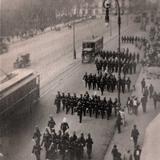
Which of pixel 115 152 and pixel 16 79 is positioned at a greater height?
pixel 16 79

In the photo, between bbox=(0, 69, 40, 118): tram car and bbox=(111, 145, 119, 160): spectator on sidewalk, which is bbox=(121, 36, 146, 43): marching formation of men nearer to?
bbox=(0, 69, 40, 118): tram car

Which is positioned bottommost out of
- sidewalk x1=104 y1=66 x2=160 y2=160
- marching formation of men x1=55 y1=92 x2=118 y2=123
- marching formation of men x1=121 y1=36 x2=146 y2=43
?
A: marching formation of men x1=121 y1=36 x2=146 y2=43

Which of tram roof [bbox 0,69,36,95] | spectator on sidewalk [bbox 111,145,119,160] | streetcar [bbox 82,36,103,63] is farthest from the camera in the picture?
streetcar [bbox 82,36,103,63]

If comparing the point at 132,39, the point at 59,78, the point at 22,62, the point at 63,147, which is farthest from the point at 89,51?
the point at 63,147

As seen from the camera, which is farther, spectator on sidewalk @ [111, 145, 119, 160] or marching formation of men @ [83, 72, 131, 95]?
marching formation of men @ [83, 72, 131, 95]

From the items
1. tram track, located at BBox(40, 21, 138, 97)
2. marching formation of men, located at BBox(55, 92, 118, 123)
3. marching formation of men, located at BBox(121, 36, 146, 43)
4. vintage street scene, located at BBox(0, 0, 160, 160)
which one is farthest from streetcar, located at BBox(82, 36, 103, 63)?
marching formation of men, located at BBox(55, 92, 118, 123)

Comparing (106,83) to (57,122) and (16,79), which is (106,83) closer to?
(57,122)

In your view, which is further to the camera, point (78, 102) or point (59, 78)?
point (59, 78)

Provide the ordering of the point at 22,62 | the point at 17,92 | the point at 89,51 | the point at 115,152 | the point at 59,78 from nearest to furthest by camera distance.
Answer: the point at 115,152 → the point at 17,92 → the point at 59,78 → the point at 22,62 → the point at 89,51

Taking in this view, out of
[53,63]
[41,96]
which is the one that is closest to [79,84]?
[41,96]

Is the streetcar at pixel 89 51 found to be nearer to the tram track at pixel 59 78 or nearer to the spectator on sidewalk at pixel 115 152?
the tram track at pixel 59 78
